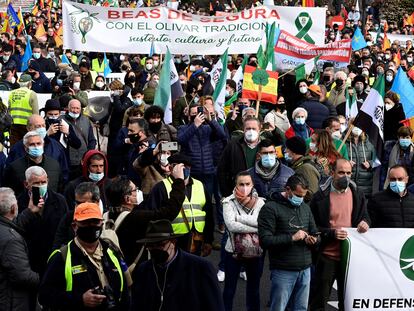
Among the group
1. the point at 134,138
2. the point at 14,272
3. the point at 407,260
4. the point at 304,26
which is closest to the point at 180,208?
A: the point at 14,272

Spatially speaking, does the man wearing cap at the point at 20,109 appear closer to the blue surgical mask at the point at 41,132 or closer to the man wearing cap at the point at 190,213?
the blue surgical mask at the point at 41,132

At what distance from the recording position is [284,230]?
762 cm

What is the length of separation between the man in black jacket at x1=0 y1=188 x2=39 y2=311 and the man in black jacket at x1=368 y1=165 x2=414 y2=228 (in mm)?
3098

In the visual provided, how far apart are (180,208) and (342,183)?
1.46m

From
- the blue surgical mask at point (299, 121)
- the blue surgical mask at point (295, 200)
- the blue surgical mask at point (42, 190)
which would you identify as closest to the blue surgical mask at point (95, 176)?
the blue surgical mask at point (42, 190)

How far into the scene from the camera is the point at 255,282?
827cm

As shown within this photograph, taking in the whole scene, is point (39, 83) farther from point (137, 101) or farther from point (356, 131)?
point (356, 131)

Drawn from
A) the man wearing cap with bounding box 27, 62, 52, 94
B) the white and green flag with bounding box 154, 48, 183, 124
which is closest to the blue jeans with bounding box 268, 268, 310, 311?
the white and green flag with bounding box 154, 48, 183, 124

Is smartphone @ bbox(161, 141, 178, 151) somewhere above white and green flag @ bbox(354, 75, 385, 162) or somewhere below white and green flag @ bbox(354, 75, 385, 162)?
below

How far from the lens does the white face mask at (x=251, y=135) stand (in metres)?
9.99

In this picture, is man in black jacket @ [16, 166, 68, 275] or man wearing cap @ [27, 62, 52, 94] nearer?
man in black jacket @ [16, 166, 68, 275]

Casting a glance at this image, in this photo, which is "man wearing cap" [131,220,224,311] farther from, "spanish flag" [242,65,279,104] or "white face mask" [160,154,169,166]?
"spanish flag" [242,65,279,104]

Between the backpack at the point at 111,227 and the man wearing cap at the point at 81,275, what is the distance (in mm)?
591

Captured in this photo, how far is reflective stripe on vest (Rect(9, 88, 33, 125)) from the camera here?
13.1 m
